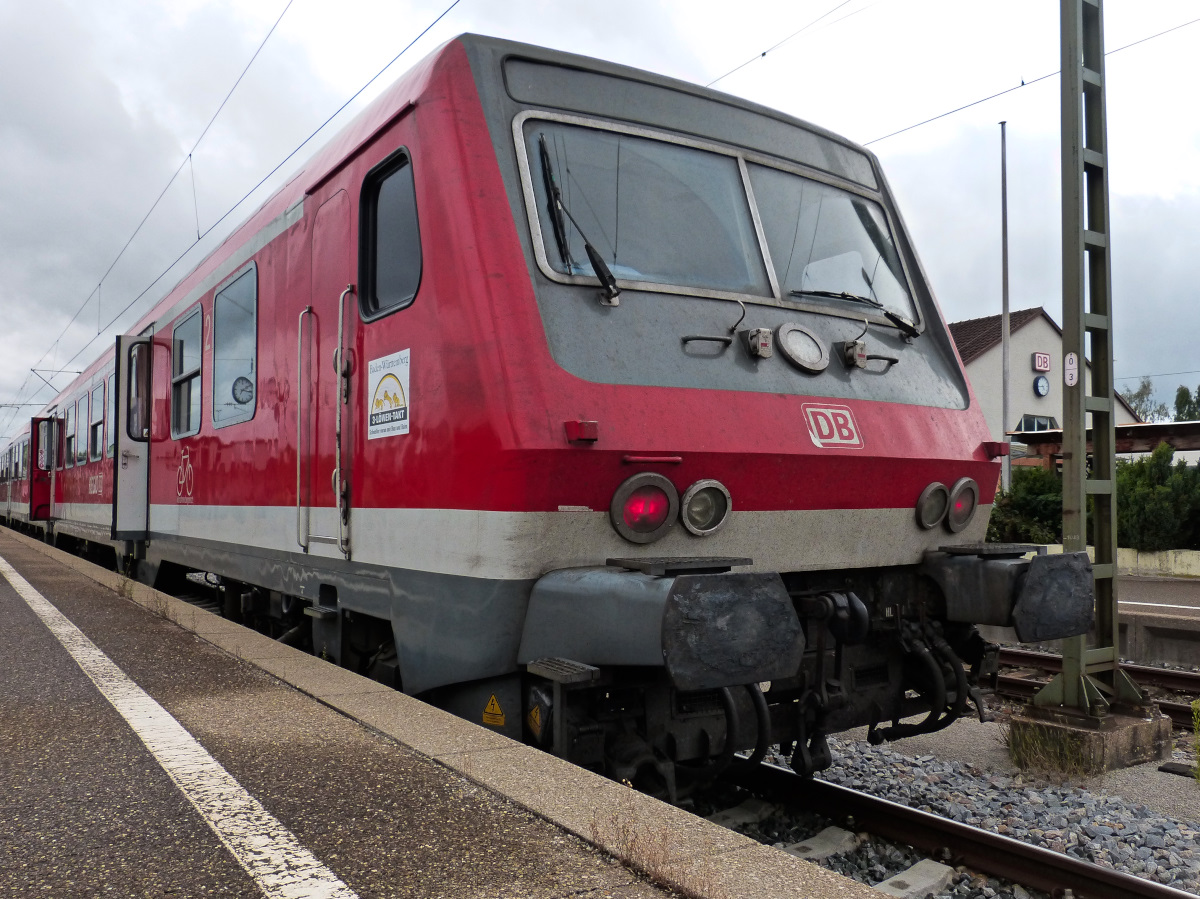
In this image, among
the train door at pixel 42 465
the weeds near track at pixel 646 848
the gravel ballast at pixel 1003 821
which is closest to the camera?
the weeds near track at pixel 646 848

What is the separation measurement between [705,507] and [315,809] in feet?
5.29

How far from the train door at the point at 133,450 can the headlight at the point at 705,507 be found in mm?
6509

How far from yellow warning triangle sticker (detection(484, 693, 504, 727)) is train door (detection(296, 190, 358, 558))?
108 centimetres

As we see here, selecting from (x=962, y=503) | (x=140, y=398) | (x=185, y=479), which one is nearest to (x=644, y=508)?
(x=962, y=503)

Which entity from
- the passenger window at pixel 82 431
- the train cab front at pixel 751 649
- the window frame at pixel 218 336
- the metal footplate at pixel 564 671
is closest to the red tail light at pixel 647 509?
the train cab front at pixel 751 649

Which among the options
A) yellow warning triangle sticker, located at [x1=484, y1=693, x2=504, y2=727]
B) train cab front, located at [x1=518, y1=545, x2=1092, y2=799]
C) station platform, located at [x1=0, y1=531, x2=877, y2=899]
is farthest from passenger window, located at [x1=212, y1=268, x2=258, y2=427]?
train cab front, located at [x1=518, y1=545, x2=1092, y2=799]

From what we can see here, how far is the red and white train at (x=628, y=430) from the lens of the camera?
332 cm

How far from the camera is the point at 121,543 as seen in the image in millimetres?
9867

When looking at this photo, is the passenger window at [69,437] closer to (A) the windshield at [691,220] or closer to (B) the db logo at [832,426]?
(A) the windshield at [691,220]

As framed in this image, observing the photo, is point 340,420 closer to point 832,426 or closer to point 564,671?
point 564,671

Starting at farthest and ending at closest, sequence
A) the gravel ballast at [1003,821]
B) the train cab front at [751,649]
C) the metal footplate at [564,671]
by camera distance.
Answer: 1. the gravel ballast at [1003,821]
2. the metal footplate at [564,671]
3. the train cab front at [751,649]

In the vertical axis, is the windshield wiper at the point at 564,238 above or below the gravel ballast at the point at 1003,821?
above

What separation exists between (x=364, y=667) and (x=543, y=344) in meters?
2.23

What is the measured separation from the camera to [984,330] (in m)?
36.9
